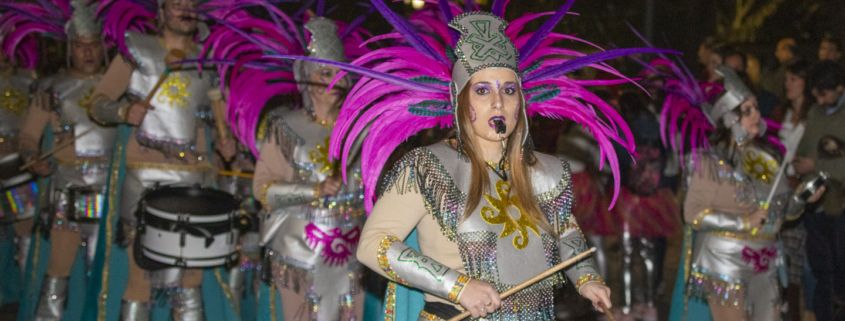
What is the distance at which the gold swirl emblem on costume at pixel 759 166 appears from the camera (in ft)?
22.4

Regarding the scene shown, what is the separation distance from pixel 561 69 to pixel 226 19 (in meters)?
3.08

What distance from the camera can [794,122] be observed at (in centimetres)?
885

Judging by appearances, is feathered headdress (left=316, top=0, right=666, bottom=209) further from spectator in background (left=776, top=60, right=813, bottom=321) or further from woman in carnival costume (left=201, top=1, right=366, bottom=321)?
spectator in background (left=776, top=60, right=813, bottom=321)

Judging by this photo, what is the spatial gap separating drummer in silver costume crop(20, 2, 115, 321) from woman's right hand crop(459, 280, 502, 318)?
15.1 ft

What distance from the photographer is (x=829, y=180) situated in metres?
8.16

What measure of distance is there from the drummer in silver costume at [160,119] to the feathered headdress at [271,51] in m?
0.43

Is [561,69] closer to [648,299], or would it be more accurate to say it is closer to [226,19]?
[226,19]

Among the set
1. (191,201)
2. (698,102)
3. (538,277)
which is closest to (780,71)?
(698,102)

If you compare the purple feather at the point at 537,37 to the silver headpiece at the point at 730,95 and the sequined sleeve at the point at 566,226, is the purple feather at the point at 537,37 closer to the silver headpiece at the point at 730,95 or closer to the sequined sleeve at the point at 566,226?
the sequined sleeve at the point at 566,226

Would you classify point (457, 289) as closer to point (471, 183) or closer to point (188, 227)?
point (471, 183)

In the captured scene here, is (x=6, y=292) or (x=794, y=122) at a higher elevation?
(x=794, y=122)

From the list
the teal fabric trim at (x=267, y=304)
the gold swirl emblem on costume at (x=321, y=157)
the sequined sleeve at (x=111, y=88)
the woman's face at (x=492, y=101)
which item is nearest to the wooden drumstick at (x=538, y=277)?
the woman's face at (x=492, y=101)

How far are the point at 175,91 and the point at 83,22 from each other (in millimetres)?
1167

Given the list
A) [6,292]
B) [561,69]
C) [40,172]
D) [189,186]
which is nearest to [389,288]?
[561,69]
